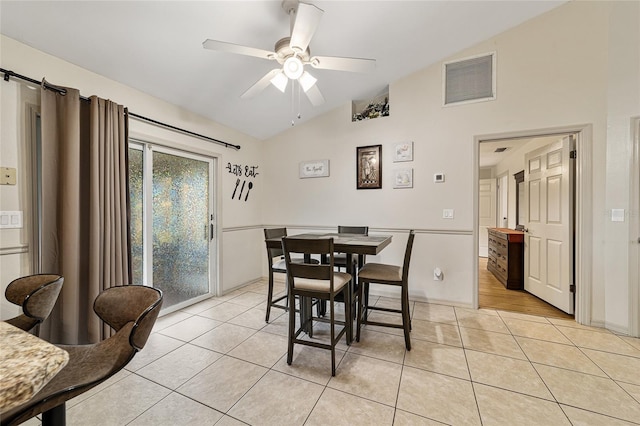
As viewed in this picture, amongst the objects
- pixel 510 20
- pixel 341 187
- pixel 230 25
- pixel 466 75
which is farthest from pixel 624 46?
pixel 230 25

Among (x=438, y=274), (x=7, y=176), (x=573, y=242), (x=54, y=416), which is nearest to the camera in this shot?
(x=54, y=416)

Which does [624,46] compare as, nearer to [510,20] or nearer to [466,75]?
[510,20]

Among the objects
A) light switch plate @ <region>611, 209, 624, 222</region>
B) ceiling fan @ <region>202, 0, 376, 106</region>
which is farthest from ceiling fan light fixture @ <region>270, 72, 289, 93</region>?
light switch plate @ <region>611, 209, 624, 222</region>

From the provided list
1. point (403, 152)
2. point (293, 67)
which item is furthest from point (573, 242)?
point (293, 67)

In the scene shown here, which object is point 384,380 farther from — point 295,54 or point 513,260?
point 513,260

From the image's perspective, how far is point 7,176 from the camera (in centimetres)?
177

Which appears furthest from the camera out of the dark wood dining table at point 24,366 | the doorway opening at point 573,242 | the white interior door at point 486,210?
the white interior door at point 486,210

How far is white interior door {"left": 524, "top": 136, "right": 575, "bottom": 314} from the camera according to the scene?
110 inches

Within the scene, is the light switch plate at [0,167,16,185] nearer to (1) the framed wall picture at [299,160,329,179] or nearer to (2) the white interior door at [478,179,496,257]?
(1) the framed wall picture at [299,160,329,179]

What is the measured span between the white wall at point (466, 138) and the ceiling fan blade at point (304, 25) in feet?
6.40

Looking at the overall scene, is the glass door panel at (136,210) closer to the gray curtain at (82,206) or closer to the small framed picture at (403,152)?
the gray curtain at (82,206)

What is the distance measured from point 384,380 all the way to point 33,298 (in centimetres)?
207

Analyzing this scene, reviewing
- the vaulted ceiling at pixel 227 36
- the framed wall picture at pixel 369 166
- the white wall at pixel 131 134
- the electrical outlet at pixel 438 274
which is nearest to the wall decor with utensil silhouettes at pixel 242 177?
the white wall at pixel 131 134

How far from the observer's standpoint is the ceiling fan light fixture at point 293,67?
190 centimetres
